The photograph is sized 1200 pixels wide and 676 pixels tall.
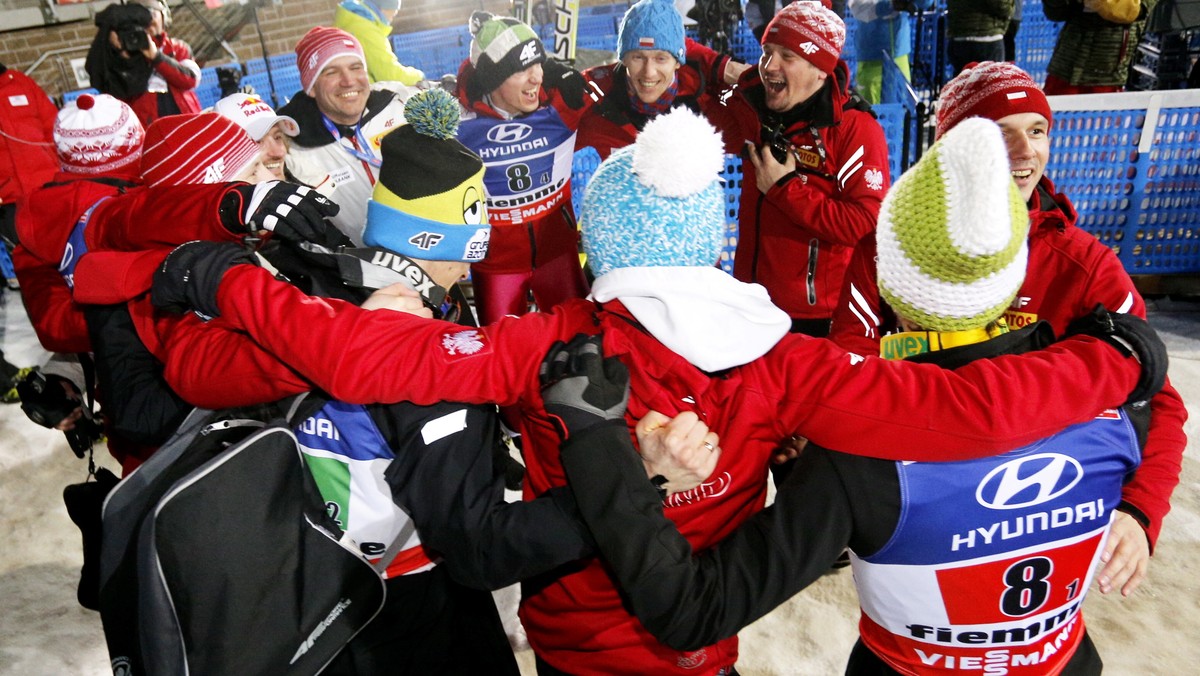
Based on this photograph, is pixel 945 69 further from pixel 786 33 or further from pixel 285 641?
pixel 285 641

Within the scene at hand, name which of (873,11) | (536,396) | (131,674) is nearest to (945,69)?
(873,11)

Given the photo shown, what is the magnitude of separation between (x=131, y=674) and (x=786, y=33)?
3.13m

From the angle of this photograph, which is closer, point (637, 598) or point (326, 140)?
point (637, 598)

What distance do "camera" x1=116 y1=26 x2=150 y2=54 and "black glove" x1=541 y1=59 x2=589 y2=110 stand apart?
4.52 m

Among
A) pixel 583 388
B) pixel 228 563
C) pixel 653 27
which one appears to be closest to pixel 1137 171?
pixel 653 27

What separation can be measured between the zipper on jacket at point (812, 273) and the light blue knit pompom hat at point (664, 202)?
1997 millimetres

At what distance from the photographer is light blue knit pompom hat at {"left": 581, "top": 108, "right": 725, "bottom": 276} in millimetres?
1333

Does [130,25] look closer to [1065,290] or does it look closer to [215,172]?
[215,172]

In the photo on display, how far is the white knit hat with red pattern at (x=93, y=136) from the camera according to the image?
101 inches

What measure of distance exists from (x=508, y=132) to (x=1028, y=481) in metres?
3.11

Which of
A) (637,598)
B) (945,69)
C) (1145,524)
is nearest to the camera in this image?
(637,598)

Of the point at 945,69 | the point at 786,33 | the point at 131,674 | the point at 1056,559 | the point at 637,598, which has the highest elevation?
the point at 786,33

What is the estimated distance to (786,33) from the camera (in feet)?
10.7

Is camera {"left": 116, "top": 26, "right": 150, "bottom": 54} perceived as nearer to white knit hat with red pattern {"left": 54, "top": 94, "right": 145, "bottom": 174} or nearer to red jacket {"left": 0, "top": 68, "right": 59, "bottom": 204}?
red jacket {"left": 0, "top": 68, "right": 59, "bottom": 204}
